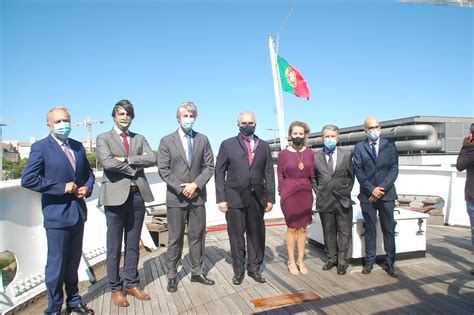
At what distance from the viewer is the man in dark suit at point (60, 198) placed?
9.10 feet

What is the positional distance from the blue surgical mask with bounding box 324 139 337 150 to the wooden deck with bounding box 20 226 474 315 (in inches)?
59.5

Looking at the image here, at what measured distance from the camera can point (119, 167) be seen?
320 cm

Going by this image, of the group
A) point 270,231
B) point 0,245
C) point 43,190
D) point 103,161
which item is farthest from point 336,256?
point 0,245

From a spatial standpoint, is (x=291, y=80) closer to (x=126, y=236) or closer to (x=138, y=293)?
(x=126, y=236)

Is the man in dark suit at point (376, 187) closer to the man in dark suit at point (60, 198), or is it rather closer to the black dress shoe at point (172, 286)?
the black dress shoe at point (172, 286)

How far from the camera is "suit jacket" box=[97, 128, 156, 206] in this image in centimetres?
321

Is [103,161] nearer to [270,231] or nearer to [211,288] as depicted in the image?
[211,288]

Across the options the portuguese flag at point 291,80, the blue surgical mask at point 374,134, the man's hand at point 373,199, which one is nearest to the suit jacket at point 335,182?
the man's hand at point 373,199

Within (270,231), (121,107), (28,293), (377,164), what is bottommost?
(270,231)

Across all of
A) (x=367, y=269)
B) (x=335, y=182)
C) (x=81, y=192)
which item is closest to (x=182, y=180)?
(x=81, y=192)

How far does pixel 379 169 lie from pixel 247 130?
162cm

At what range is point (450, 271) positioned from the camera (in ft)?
13.0

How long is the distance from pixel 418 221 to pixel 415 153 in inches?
1960

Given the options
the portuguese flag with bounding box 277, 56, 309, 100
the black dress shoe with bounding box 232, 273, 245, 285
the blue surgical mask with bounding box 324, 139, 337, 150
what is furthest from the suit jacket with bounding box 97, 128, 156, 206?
the portuguese flag with bounding box 277, 56, 309, 100
